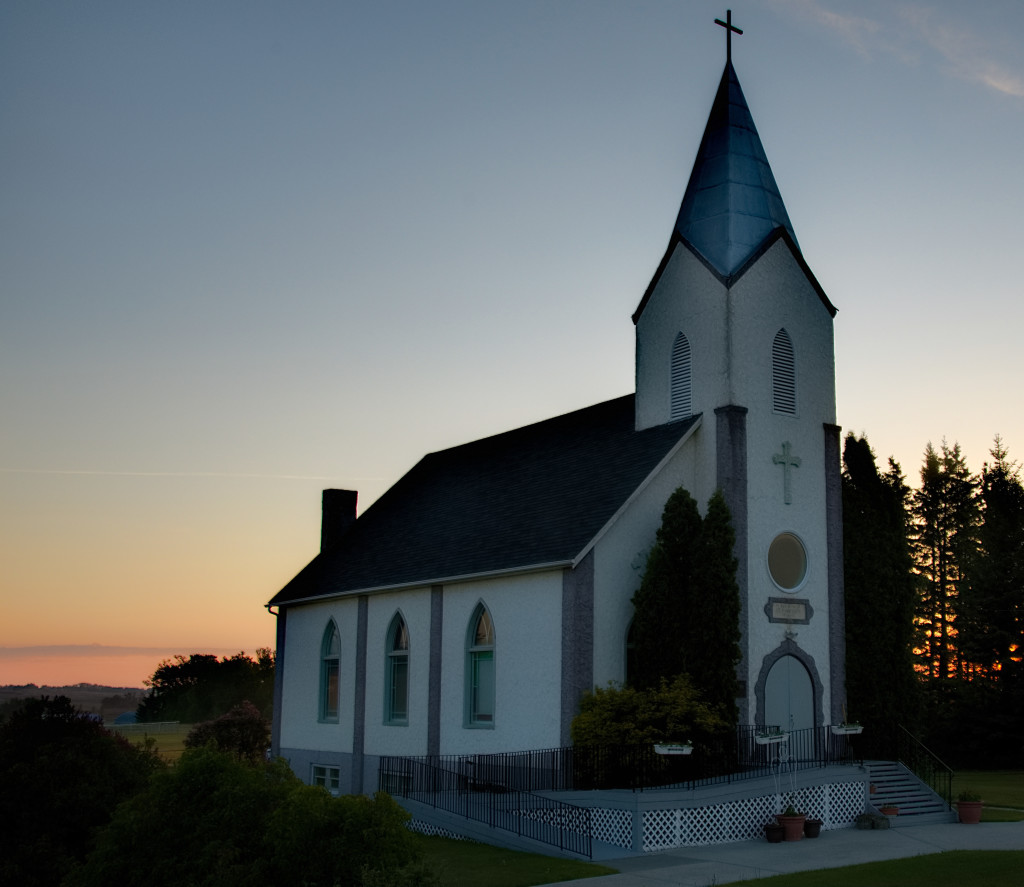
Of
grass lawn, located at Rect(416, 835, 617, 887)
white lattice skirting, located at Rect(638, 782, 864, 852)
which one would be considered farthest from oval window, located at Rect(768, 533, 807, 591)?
grass lawn, located at Rect(416, 835, 617, 887)

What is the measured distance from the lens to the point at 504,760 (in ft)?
83.0

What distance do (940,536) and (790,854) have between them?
187ft

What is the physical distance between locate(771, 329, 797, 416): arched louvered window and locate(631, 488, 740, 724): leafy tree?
407 cm

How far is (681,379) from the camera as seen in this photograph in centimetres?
2822

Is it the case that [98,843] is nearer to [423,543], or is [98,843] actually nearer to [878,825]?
[878,825]

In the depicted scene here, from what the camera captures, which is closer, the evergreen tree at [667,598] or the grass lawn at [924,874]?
the grass lawn at [924,874]

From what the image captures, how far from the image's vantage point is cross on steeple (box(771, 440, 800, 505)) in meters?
27.1

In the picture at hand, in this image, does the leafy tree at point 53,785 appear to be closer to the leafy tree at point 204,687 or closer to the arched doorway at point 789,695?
the arched doorway at point 789,695

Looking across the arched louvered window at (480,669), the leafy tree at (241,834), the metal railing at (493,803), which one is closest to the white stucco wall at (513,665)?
the arched louvered window at (480,669)

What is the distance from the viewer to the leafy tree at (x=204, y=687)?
376 feet

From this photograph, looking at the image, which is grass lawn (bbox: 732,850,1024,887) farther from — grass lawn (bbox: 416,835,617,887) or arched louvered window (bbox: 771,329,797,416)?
arched louvered window (bbox: 771,329,797,416)

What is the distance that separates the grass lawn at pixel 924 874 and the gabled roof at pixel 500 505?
29.2 feet

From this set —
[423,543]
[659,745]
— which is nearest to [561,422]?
[423,543]

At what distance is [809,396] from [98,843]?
63.8 ft
